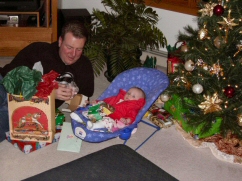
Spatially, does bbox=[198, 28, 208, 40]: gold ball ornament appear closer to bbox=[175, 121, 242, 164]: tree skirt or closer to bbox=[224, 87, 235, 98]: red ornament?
bbox=[224, 87, 235, 98]: red ornament

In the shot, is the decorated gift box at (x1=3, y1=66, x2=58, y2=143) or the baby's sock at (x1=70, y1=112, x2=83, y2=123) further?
the baby's sock at (x1=70, y1=112, x2=83, y2=123)

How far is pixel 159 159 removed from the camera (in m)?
2.79

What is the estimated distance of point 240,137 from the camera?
9.13 ft

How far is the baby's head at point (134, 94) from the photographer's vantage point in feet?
10.1

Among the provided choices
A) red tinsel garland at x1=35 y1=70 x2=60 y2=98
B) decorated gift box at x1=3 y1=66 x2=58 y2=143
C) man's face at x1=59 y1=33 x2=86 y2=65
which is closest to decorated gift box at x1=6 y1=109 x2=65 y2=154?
decorated gift box at x1=3 y1=66 x2=58 y2=143

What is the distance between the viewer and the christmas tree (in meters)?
2.70

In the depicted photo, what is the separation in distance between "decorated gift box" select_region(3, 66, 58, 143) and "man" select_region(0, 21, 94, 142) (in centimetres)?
12

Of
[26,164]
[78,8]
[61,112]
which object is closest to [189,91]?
[61,112]

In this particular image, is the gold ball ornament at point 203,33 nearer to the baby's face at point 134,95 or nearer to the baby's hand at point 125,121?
the baby's face at point 134,95

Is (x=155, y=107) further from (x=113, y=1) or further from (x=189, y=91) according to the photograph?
(x=113, y=1)

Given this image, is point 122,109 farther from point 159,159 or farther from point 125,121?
point 159,159

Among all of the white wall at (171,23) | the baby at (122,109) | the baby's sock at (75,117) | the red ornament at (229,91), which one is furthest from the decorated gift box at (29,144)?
the white wall at (171,23)

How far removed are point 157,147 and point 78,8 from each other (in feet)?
6.85

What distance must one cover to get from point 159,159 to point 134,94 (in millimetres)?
549
